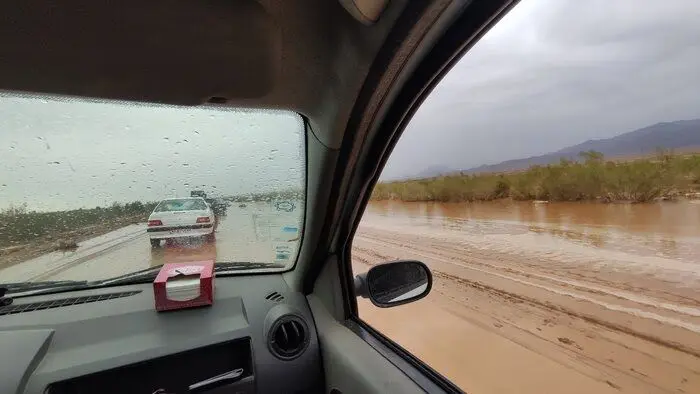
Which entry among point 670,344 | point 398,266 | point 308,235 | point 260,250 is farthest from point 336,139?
point 670,344

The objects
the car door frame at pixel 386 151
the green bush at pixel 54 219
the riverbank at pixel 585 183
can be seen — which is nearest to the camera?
the car door frame at pixel 386 151

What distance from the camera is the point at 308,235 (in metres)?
2.31

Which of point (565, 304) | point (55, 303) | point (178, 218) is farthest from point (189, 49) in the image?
point (565, 304)

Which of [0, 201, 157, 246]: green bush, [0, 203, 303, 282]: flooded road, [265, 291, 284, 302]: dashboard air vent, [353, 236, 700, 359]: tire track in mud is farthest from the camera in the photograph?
[265, 291, 284, 302]: dashboard air vent

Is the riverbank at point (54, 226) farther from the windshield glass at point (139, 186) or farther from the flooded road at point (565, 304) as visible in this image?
the flooded road at point (565, 304)

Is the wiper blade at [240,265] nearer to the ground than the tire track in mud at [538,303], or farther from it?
farther from it

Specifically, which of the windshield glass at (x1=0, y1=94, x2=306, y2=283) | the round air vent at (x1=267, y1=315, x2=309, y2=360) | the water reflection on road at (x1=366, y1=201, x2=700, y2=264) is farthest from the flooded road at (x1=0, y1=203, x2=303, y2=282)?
the water reflection on road at (x1=366, y1=201, x2=700, y2=264)

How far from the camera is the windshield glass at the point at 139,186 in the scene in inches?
67.3

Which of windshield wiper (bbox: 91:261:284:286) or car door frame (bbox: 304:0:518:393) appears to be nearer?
car door frame (bbox: 304:0:518:393)

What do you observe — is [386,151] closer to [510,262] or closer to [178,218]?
[178,218]

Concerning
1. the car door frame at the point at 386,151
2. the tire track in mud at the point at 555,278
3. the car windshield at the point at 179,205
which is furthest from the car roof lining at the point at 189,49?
the tire track in mud at the point at 555,278

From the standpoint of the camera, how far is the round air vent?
6.81ft

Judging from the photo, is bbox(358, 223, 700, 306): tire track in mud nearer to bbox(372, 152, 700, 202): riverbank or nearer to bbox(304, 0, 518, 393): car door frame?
bbox(304, 0, 518, 393): car door frame

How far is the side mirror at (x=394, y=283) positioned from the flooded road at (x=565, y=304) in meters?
0.14
